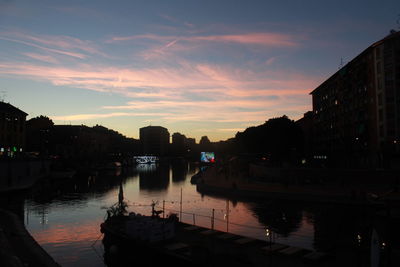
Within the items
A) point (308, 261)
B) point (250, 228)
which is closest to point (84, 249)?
point (250, 228)

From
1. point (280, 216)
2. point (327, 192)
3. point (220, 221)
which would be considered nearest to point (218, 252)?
A: point (220, 221)

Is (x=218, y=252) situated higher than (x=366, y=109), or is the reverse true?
(x=366, y=109)

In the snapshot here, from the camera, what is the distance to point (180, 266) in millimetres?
26547

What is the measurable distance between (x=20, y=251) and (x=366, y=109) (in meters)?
84.6

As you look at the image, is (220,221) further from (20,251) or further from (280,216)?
(20,251)

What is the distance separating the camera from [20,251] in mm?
31312

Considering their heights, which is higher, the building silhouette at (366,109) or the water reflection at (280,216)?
the building silhouette at (366,109)

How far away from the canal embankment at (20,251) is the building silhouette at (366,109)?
74.2m

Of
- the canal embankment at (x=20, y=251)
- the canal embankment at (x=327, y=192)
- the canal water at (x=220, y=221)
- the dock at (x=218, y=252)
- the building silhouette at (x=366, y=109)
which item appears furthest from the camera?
the building silhouette at (x=366, y=109)

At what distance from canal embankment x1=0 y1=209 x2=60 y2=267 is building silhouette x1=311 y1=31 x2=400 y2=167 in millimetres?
74165

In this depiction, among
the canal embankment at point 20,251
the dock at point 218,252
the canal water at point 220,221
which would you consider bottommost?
the canal water at point 220,221

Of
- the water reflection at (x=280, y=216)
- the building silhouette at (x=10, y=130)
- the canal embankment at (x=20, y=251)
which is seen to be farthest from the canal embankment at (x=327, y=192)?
the building silhouette at (x=10, y=130)

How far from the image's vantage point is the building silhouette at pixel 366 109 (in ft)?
267

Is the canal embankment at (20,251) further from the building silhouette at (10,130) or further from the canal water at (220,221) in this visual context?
the building silhouette at (10,130)
